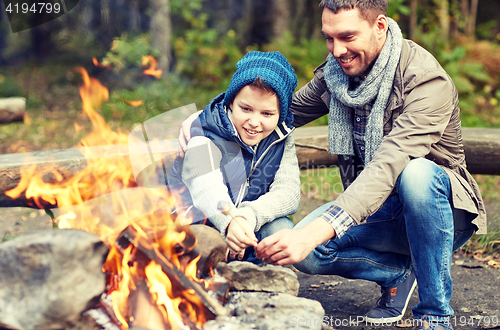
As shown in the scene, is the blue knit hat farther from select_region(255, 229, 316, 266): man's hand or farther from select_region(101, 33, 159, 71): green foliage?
select_region(101, 33, 159, 71): green foliage

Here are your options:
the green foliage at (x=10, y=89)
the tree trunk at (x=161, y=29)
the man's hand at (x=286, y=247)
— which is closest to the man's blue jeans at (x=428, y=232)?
the man's hand at (x=286, y=247)

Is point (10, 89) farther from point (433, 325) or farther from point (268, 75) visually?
point (433, 325)

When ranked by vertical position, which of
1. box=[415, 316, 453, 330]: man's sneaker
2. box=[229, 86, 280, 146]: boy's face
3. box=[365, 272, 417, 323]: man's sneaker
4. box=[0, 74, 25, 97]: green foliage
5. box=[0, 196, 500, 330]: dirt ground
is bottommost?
box=[0, 196, 500, 330]: dirt ground

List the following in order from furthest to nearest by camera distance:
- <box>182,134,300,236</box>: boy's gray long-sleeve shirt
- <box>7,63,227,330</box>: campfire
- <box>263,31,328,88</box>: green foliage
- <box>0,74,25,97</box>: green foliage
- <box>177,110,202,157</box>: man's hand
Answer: <box>0,74,25,97</box>: green foliage → <box>263,31,328,88</box>: green foliage → <box>177,110,202,157</box>: man's hand → <box>182,134,300,236</box>: boy's gray long-sleeve shirt → <box>7,63,227,330</box>: campfire

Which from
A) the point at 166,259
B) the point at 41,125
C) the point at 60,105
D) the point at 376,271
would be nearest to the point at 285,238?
the point at 166,259

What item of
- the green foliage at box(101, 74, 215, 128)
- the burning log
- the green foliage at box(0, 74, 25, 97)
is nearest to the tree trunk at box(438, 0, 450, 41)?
the green foliage at box(101, 74, 215, 128)

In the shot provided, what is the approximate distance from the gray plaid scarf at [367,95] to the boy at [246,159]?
31cm

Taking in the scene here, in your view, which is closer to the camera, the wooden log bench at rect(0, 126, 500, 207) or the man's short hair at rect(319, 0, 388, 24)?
the man's short hair at rect(319, 0, 388, 24)

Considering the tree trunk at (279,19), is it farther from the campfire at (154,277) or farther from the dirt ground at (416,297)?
the campfire at (154,277)

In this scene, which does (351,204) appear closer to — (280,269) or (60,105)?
(280,269)

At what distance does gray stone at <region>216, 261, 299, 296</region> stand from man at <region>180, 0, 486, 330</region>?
7cm

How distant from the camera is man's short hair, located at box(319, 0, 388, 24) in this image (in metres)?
2.45

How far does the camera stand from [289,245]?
80.4 inches

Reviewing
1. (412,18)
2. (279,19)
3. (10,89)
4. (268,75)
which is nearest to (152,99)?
(10,89)
